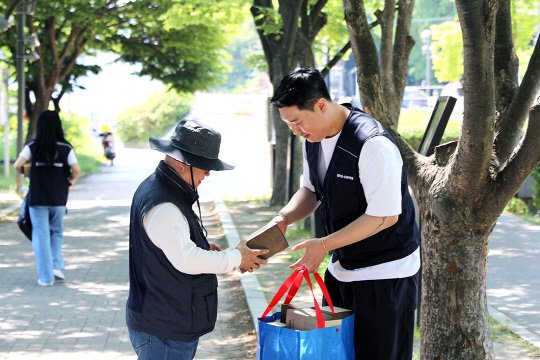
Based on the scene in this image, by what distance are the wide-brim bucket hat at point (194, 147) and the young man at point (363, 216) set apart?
0.37 meters

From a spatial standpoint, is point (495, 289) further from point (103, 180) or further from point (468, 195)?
point (103, 180)

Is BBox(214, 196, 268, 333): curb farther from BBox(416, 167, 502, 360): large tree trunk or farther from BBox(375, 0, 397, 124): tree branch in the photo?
BBox(375, 0, 397, 124): tree branch

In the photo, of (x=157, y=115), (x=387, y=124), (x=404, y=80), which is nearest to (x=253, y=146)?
(x=157, y=115)

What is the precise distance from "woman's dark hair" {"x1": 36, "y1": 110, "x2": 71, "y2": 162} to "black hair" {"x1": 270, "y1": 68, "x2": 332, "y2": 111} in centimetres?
467

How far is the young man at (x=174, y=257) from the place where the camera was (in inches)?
109

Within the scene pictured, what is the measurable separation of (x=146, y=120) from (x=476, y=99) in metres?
41.1

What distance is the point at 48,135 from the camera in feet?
23.3

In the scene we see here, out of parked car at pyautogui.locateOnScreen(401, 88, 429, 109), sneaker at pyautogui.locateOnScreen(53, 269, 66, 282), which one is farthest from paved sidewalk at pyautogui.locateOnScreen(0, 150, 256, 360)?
parked car at pyautogui.locateOnScreen(401, 88, 429, 109)

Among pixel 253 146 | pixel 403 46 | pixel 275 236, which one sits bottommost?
pixel 253 146

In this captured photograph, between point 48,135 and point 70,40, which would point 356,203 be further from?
point 70,40

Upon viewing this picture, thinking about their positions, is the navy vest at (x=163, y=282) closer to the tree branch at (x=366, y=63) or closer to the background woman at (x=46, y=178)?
the tree branch at (x=366, y=63)

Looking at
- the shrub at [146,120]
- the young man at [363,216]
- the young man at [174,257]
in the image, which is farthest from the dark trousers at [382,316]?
the shrub at [146,120]

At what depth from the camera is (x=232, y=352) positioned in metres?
5.50

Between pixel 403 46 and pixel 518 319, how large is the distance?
2.91m
